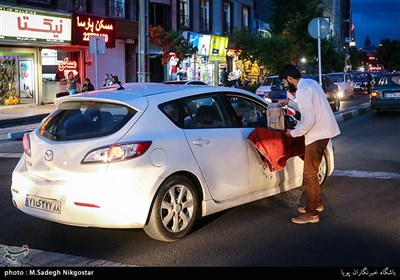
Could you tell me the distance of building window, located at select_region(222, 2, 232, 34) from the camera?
40388mm

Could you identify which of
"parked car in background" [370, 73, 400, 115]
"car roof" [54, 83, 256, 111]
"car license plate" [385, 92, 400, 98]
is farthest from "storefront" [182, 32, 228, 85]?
"car roof" [54, 83, 256, 111]

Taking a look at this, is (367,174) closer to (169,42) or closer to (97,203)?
(97,203)

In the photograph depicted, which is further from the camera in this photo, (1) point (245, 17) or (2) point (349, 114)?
(1) point (245, 17)

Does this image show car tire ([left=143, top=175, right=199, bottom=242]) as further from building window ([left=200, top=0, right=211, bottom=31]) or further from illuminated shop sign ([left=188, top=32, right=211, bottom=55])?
building window ([left=200, top=0, right=211, bottom=31])

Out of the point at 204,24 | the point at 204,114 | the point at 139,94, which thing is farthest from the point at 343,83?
the point at 139,94

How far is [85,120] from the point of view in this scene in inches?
212

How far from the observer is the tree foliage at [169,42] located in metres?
28.0

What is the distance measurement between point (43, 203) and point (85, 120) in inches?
35.9

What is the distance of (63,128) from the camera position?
5.43m

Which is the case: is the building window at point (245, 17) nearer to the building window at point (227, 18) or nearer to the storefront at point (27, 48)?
the building window at point (227, 18)

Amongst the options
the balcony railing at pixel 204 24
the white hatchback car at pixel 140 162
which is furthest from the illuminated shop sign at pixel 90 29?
the white hatchback car at pixel 140 162

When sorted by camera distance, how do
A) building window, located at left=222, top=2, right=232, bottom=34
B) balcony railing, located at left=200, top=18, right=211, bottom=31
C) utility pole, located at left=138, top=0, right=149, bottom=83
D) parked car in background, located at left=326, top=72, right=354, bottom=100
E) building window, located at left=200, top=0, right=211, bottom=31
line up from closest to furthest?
utility pole, located at left=138, top=0, right=149, bottom=83 → parked car in background, located at left=326, top=72, right=354, bottom=100 → balcony railing, located at left=200, top=18, right=211, bottom=31 → building window, located at left=200, top=0, right=211, bottom=31 → building window, located at left=222, top=2, right=232, bottom=34

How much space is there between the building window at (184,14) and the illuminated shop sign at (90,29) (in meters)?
8.57
